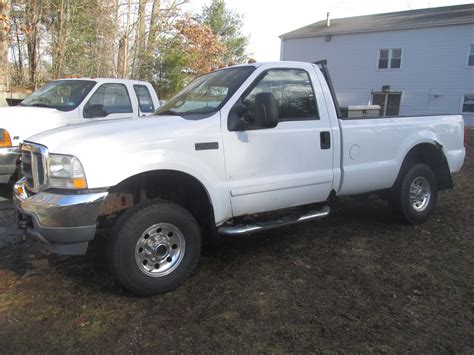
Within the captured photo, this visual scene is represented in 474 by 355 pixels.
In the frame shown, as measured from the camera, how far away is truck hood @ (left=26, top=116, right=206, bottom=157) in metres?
3.27

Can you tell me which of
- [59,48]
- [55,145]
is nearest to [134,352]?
[55,145]

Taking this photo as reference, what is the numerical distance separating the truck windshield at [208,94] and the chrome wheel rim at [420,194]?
9.16ft

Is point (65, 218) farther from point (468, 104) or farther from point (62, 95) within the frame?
point (468, 104)

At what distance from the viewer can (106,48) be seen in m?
15.6

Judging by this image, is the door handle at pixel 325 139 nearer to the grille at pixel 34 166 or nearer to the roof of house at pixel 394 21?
the grille at pixel 34 166

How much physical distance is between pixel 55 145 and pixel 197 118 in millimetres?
1197

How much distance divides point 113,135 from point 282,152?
163 centimetres

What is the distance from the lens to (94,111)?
23.9 feet

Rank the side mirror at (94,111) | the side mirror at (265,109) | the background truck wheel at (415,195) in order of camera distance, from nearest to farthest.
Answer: the side mirror at (265,109), the background truck wheel at (415,195), the side mirror at (94,111)

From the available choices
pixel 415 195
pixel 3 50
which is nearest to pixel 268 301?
pixel 415 195

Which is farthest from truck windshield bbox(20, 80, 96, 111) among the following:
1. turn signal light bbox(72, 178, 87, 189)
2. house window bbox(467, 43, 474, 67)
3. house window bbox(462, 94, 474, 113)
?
house window bbox(462, 94, 474, 113)

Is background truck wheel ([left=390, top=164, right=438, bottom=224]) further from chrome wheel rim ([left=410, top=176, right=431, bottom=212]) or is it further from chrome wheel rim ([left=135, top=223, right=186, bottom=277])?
chrome wheel rim ([left=135, top=223, right=186, bottom=277])

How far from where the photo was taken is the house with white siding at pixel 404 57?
23.6 m

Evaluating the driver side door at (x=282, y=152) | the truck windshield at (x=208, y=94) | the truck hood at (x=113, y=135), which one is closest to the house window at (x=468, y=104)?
the driver side door at (x=282, y=152)
